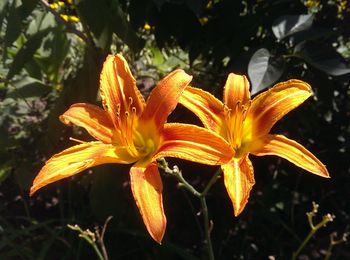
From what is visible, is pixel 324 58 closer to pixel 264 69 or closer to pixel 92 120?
pixel 264 69

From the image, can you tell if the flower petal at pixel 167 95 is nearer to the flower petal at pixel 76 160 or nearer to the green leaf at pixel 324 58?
the flower petal at pixel 76 160

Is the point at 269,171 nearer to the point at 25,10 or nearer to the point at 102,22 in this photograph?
the point at 102,22

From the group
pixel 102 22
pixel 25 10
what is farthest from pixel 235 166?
pixel 25 10

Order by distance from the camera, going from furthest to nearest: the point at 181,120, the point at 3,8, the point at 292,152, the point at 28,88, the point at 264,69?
the point at 28,88
the point at 181,120
the point at 3,8
the point at 264,69
the point at 292,152

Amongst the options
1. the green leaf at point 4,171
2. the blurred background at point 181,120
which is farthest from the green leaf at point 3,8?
the green leaf at point 4,171

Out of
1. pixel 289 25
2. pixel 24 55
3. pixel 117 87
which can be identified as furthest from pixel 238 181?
pixel 24 55

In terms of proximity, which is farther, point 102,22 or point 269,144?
point 102,22

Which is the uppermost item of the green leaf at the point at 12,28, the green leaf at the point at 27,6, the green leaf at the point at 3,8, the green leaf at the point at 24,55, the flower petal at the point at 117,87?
the green leaf at the point at 3,8
